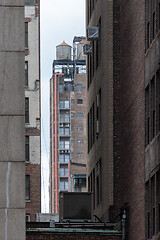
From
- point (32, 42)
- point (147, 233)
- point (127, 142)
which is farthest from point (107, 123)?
point (32, 42)

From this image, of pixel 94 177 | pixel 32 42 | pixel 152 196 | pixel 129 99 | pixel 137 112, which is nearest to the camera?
pixel 152 196

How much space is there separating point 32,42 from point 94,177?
2277 centimetres

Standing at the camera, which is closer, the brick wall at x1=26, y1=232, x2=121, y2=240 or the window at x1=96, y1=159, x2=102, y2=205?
the brick wall at x1=26, y1=232, x2=121, y2=240

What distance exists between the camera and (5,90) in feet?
101

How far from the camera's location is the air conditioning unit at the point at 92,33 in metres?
55.1

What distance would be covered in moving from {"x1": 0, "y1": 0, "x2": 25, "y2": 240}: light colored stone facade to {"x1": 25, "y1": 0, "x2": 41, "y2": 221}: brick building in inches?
1806

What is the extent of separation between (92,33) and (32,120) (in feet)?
76.1

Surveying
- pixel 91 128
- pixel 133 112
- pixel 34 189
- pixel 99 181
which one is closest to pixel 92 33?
pixel 91 128

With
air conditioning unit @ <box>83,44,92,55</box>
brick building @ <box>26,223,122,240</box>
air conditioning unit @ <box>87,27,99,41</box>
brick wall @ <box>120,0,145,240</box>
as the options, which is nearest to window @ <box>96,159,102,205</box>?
brick wall @ <box>120,0,145,240</box>

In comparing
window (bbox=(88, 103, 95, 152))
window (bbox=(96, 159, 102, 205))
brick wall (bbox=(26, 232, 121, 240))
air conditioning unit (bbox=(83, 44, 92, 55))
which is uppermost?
air conditioning unit (bbox=(83, 44, 92, 55))

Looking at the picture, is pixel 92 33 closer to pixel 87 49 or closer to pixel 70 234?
pixel 87 49

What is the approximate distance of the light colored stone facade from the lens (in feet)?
97.8

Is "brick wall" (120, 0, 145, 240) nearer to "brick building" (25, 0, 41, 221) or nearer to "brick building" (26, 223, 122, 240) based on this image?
Answer: "brick building" (26, 223, 122, 240)

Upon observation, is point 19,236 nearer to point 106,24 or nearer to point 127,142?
point 127,142
